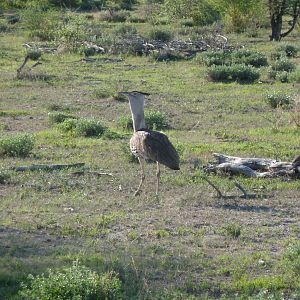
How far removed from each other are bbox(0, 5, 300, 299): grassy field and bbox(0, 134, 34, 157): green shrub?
6.6 inches

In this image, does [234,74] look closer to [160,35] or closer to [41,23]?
[160,35]

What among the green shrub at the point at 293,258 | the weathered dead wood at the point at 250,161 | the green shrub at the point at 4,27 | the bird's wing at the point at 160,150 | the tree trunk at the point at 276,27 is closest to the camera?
the green shrub at the point at 293,258

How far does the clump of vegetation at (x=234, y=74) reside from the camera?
21153 mm

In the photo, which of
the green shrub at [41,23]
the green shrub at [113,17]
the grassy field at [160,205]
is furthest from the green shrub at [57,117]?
the green shrub at [113,17]

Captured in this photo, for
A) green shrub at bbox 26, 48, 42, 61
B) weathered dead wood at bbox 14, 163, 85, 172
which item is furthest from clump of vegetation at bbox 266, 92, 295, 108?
green shrub at bbox 26, 48, 42, 61

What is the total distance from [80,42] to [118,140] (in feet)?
44.8

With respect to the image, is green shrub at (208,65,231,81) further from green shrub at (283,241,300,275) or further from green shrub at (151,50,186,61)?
green shrub at (283,241,300,275)

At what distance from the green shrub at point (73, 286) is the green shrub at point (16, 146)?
5.95 metres

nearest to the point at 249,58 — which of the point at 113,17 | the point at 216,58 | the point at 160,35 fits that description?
the point at 216,58

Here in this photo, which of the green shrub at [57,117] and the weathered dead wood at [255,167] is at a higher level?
the weathered dead wood at [255,167]

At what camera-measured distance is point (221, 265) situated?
7941 mm

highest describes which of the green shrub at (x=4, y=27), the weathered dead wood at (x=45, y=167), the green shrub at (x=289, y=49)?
the weathered dead wood at (x=45, y=167)

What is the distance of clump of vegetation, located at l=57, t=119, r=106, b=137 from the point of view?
14.6m

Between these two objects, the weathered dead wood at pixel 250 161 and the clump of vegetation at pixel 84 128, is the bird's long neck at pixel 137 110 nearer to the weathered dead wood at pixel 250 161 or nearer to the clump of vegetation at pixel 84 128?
the weathered dead wood at pixel 250 161
